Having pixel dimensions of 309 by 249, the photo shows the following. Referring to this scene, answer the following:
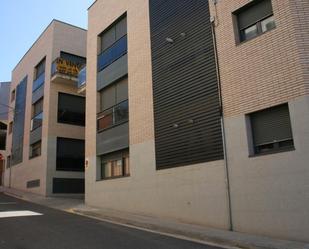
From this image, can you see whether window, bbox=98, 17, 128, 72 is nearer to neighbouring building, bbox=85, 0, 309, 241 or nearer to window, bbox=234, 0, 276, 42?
neighbouring building, bbox=85, 0, 309, 241

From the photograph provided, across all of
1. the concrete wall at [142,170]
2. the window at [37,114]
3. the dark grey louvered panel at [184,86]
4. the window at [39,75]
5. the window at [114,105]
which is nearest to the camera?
the concrete wall at [142,170]

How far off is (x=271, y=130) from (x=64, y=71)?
64.5 ft

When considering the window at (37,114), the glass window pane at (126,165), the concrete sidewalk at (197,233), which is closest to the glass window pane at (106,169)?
the glass window pane at (126,165)

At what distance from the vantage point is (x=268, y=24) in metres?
12.3

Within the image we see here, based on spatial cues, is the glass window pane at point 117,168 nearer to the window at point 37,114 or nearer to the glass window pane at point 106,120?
the glass window pane at point 106,120

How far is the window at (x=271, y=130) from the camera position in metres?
11.3

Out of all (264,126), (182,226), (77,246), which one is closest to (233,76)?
(264,126)

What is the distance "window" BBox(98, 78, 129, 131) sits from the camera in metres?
19.1

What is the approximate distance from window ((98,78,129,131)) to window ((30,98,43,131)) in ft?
35.0

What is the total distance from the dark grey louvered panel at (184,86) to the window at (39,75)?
53.7 feet

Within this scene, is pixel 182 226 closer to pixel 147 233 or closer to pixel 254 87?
pixel 147 233

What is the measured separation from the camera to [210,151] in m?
13.3

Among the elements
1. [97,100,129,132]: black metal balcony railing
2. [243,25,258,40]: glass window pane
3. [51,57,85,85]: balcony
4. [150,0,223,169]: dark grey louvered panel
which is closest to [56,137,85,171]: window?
[51,57,85,85]: balcony

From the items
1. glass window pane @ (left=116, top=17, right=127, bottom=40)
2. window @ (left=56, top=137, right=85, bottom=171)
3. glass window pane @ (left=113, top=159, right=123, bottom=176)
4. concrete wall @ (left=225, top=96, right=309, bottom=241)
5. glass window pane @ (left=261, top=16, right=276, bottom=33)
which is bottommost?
concrete wall @ (left=225, top=96, right=309, bottom=241)
